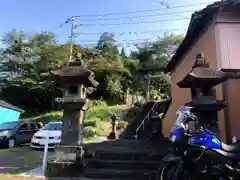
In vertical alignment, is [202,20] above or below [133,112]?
above

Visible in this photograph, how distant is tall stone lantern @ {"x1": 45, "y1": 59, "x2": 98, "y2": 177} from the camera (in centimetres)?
577

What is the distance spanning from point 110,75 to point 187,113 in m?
21.3

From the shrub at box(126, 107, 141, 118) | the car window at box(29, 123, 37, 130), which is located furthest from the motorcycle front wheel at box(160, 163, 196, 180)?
the shrub at box(126, 107, 141, 118)

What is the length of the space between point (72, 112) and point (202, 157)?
3.33 metres

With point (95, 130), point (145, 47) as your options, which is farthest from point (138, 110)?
point (145, 47)

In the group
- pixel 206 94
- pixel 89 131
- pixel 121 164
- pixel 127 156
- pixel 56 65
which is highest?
pixel 56 65

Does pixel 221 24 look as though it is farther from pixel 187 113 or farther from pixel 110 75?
pixel 110 75

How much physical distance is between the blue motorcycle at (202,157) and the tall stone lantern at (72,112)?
2.52m

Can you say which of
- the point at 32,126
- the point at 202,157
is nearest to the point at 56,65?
the point at 32,126

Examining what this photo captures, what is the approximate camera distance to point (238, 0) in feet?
21.4

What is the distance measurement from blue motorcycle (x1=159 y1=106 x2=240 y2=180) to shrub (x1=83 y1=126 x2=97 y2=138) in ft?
32.5

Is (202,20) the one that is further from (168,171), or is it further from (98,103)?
(98,103)

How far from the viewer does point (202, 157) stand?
13.4 feet

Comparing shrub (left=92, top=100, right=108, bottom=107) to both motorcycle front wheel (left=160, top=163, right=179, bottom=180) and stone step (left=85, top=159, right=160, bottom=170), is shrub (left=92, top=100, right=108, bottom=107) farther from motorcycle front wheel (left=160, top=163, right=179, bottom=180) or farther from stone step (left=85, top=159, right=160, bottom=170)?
motorcycle front wheel (left=160, top=163, right=179, bottom=180)
